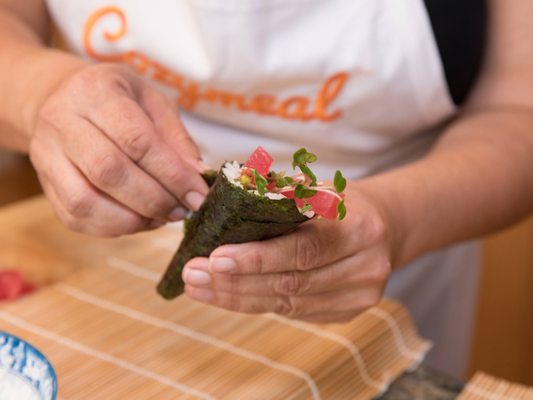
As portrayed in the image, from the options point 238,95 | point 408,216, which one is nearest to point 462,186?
point 408,216

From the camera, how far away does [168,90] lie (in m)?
1.16

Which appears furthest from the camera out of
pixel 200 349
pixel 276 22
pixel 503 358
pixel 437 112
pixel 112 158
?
pixel 503 358

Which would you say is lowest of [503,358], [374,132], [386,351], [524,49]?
[503,358]

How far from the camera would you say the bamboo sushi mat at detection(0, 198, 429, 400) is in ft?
2.79

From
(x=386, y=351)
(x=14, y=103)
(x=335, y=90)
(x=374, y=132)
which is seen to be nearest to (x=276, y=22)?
(x=335, y=90)

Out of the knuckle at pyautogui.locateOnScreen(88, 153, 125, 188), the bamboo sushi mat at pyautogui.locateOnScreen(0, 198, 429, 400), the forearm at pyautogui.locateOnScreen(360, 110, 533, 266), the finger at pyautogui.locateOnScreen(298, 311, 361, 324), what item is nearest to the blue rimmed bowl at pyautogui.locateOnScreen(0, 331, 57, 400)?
the bamboo sushi mat at pyautogui.locateOnScreen(0, 198, 429, 400)

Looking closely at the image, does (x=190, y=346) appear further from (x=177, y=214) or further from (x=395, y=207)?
(x=395, y=207)

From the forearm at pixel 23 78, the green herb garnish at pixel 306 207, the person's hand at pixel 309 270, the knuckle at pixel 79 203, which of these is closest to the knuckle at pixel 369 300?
the person's hand at pixel 309 270

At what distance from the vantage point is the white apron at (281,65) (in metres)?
1.08

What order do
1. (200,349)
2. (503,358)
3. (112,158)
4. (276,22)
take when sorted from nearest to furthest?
(112,158)
(200,349)
(276,22)
(503,358)

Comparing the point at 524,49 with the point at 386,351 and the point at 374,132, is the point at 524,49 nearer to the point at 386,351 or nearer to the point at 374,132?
the point at 374,132

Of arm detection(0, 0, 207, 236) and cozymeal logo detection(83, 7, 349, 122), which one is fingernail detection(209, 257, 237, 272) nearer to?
arm detection(0, 0, 207, 236)

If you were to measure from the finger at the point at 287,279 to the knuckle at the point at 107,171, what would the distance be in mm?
119

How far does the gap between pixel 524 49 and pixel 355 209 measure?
473 millimetres
